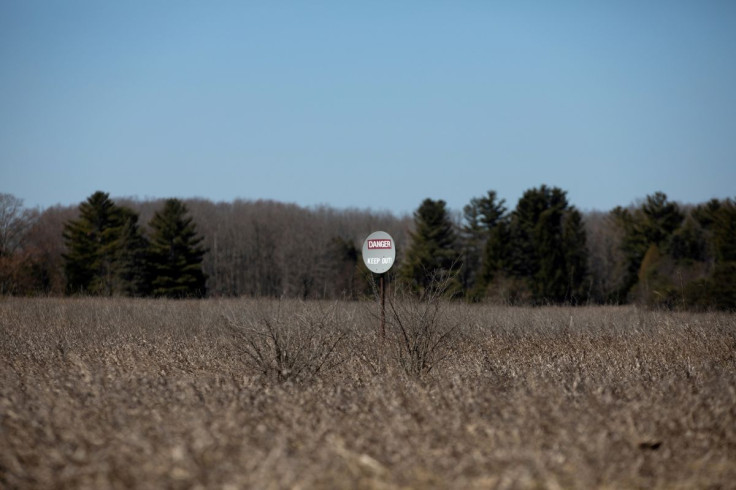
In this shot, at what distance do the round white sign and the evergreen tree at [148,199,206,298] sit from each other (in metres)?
36.4

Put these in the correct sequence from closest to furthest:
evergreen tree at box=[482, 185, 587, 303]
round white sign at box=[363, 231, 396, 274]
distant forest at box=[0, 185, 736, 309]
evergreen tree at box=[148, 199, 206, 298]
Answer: round white sign at box=[363, 231, 396, 274]
distant forest at box=[0, 185, 736, 309]
evergreen tree at box=[148, 199, 206, 298]
evergreen tree at box=[482, 185, 587, 303]

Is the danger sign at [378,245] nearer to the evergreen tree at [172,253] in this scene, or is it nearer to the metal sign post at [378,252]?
the metal sign post at [378,252]

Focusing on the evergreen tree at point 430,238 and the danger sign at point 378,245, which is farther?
the evergreen tree at point 430,238

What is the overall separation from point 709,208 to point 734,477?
2146 inches

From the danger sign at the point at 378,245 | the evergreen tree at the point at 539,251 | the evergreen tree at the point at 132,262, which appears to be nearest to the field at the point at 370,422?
the danger sign at the point at 378,245

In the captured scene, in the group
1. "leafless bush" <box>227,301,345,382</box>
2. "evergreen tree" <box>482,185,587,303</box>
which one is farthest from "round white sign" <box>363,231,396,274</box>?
"evergreen tree" <box>482,185,587,303</box>

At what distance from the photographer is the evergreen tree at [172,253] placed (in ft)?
159

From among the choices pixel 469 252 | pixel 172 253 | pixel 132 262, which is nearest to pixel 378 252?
pixel 132 262

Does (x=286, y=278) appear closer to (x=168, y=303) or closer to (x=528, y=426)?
(x=168, y=303)

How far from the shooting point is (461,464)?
4.36m

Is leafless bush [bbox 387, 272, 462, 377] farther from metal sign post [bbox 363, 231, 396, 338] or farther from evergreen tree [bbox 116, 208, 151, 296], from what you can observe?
evergreen tree [bbox 116, 208, 151, 296]

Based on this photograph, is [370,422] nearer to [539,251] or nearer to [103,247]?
[103,247]

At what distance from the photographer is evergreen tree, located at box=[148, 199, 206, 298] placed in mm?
Answer: 48406

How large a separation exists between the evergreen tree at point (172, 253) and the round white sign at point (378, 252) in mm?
36408
